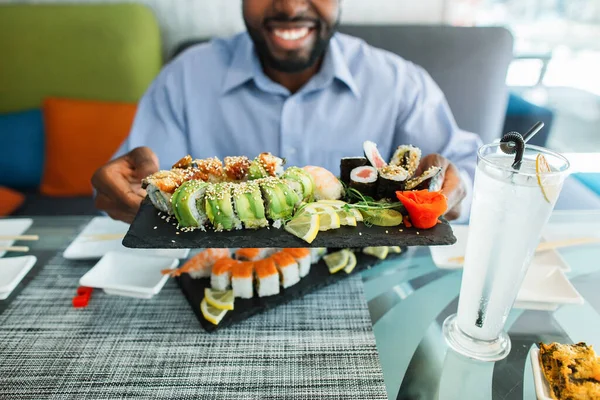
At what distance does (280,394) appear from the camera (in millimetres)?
964

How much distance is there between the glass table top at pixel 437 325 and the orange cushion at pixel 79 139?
4.79ft

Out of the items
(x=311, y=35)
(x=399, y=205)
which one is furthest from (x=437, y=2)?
(x=399, y=205)

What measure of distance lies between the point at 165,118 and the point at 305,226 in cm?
158

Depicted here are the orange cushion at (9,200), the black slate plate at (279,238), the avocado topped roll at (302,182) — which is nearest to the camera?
the black slate plate at (279,238)

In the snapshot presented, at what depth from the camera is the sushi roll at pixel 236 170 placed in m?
1.37

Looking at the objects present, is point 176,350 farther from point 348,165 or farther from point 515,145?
point 515,145

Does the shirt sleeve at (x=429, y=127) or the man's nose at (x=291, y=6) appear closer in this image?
the man's nose at (x=291, y=6)

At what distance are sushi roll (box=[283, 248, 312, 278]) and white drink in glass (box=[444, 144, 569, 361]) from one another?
1.39 ft

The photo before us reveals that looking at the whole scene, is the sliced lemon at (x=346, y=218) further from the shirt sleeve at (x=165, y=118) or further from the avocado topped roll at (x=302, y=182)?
the shirt sleeve at (x=165, y=118)

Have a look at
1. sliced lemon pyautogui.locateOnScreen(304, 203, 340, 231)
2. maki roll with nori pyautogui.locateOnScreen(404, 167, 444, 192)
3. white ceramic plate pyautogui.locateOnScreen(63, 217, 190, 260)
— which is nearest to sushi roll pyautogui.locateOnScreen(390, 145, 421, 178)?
maki roll with nori pyautogui.locateOnScreen(404, 167, 444, 192)

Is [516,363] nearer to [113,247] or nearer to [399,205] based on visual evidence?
[399,205]

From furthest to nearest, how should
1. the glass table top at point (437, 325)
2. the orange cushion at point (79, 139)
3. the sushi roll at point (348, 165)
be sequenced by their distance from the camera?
1. the orange cushion at point (79, 139)
2. the sushi roll at point (348, 165)
3. the glass table top at point (437, 325)

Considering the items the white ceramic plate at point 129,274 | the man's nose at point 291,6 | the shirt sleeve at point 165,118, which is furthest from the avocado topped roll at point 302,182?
the shirt sleeve at point 165,118

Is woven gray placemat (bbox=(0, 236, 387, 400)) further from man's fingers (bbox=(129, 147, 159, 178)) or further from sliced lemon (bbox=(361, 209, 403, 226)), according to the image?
man's fingers (bbox=(129, 147, 159, 178))
